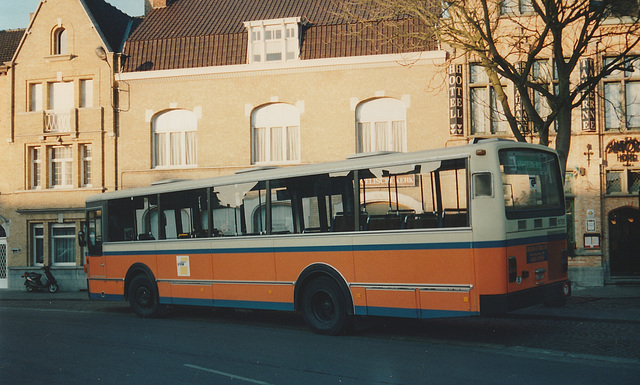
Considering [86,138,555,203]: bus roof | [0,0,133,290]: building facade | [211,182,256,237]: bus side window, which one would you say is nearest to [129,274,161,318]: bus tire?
[86,138,555,203]: bus roof

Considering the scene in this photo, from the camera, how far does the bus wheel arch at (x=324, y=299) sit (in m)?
11.3

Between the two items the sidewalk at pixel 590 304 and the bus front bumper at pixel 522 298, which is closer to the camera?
the bus front bumper at pixel 522 298

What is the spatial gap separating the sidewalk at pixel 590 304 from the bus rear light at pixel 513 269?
3981mm

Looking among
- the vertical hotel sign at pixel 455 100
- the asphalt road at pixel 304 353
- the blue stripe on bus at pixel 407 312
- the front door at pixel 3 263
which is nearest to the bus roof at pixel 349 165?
the blue stripe on bus at pixel 407 312

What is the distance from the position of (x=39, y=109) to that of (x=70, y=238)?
540 centimetres

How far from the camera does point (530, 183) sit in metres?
10.4

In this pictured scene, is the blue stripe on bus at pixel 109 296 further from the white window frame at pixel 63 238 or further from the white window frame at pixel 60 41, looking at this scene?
the white window frame at pixel 60 41

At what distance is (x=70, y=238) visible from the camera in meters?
26.5

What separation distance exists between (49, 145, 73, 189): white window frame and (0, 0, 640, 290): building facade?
0.19 feet

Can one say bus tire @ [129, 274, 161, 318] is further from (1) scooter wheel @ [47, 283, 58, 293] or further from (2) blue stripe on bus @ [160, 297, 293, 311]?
(1) scooter wheel @ [47, 283, 58, 293]

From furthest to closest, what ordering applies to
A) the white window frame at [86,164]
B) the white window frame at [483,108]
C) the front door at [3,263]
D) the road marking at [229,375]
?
the front door at [3,263]
the white window frame at [86,164]
the white window frame at [483,108]
the road marking at [229,375]

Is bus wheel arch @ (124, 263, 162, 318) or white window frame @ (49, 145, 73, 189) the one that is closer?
bus wheel arch @ (124, 263, 162, 318)

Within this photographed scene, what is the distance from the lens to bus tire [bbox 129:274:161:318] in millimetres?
15188

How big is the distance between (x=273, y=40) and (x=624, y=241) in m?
13.7
